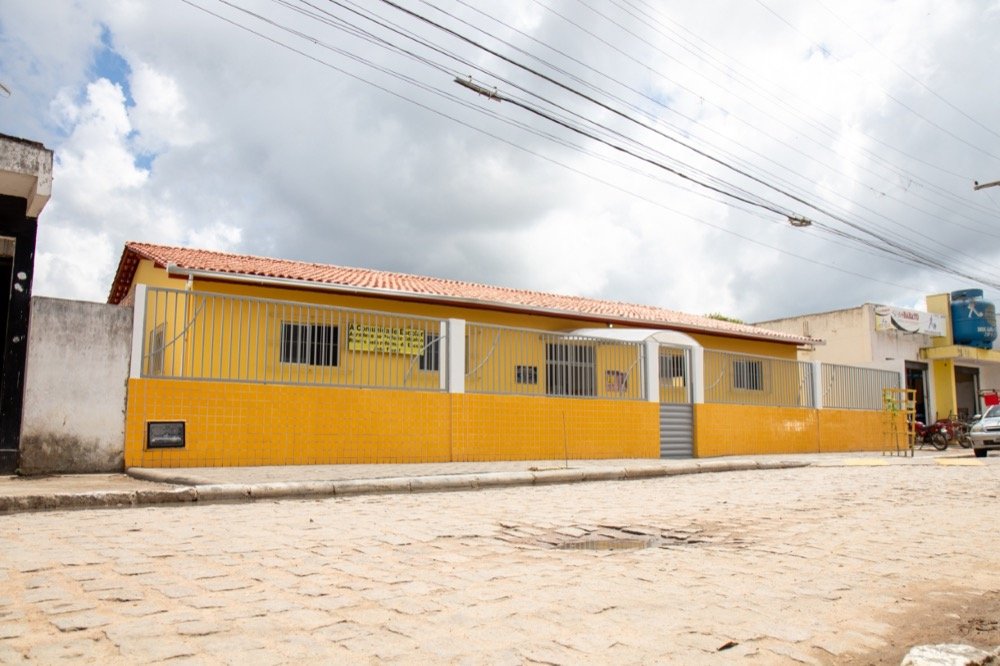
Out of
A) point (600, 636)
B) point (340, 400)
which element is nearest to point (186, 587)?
point (600, 636)

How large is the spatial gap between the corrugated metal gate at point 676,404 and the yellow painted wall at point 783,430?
0.85 feet

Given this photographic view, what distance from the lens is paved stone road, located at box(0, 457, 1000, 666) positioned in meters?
3.03

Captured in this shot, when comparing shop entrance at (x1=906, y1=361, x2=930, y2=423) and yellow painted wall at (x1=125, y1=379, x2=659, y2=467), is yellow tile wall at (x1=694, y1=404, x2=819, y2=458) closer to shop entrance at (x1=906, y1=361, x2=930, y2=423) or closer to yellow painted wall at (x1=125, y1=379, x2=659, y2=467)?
yellow painted wall at (x1=125, y1=379, x2=659, y2=467)

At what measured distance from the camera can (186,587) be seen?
12.8ft

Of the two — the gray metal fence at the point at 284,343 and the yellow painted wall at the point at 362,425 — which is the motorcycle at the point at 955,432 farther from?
the gray metal fence at the point at 284,343

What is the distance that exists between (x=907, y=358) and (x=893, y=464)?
56.8 feet

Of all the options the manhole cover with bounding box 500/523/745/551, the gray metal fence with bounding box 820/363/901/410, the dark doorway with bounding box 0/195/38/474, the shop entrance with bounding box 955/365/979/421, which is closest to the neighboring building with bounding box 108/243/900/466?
the gray metal fence with bounding box 820/363/901/410

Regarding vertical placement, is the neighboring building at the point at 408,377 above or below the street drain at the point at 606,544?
above

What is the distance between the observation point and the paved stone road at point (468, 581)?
3.03 metres

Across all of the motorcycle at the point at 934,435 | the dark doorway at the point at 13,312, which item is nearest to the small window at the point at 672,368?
the motorcycle at the point at 934,435

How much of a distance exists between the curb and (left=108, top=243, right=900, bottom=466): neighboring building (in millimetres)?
1736

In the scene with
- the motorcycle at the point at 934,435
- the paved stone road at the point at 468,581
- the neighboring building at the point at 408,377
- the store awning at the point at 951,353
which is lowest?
the paved stone road at the point at 468,581

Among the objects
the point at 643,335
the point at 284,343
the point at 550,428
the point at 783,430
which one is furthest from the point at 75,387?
the point at 783,430

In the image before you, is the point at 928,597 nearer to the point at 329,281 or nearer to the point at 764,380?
the point at 329,281
